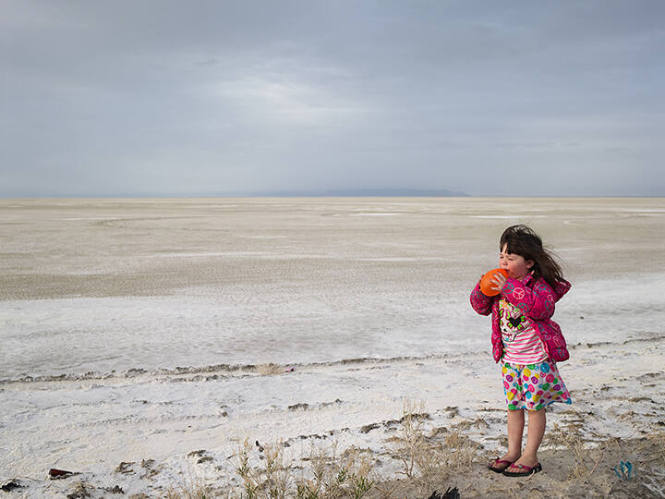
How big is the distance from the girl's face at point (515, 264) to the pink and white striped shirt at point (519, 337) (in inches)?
6.9

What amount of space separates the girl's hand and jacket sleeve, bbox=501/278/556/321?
21 mm

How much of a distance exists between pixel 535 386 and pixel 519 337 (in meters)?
0.29

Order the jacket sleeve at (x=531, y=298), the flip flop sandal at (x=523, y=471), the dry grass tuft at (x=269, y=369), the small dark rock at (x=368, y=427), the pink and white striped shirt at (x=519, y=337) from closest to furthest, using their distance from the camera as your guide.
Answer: the jacket sleeve at (x=531, y=298) → the pink and white striped shirt at (x=519, y=337) → the flip flop sandal at (x=523, y=471) → the small dark rock at (x=368, y=427) → the dry grass tuft at (x=269, y=369)

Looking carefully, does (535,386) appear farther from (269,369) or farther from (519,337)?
(269,369)

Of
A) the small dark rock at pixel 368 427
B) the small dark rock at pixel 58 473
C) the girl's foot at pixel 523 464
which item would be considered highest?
the girl's foot at pixel 523 464

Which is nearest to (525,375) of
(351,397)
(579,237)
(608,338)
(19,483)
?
(351,397)

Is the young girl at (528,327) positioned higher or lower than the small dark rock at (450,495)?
higher

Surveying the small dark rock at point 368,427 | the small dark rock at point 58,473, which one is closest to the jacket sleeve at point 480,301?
the small dark rock at point 368,427

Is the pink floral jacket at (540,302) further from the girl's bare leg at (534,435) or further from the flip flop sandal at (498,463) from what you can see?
the flip flop sandal at (498,463)

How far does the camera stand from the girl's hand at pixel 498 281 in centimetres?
328

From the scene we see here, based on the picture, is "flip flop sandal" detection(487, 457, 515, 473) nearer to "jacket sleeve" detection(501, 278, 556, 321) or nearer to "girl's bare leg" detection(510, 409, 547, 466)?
"girl's bare leg" detection(510, 409, 547, 466)

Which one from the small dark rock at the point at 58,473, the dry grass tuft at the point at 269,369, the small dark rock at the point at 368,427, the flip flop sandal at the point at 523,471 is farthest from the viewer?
the dry grass tuft at the point at 269,369

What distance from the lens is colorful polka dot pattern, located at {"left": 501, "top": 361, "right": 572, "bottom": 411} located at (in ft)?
10.9

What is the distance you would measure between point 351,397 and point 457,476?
5.68 ft
